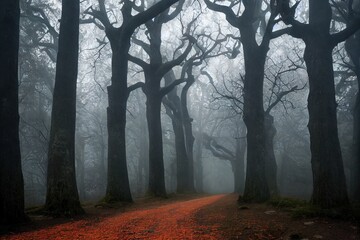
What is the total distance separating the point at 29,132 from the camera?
25.9 metres

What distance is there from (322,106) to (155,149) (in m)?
9.11

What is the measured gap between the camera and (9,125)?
6.74 metres

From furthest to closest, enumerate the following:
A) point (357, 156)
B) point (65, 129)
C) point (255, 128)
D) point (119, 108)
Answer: point (357, 156) → point (119, 108) → point (255, 128) → point (65, 129)

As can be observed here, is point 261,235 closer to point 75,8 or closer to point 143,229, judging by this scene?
point 143,229

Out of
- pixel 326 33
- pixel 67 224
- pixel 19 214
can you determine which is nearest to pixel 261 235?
pixel 67 224

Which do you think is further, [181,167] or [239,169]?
[239,169]

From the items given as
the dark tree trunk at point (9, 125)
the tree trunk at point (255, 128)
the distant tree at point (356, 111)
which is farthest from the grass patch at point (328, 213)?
the distant tree at point (356, 111)

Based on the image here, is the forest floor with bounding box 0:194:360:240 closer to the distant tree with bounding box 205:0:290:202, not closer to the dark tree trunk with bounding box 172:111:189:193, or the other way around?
the distant tree with bounding box 205:0:290:202

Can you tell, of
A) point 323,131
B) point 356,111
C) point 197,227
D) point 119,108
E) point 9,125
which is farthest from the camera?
point 356,111

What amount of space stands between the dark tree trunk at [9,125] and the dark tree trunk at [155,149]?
882 centimetres

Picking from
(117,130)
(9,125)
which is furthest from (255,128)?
(9,125)

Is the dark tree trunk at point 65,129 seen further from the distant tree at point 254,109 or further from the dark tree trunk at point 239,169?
the dark tree trunk at point 239,169

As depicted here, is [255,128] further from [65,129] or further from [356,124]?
[356,124]

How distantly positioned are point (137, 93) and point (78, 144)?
27.5 ft
